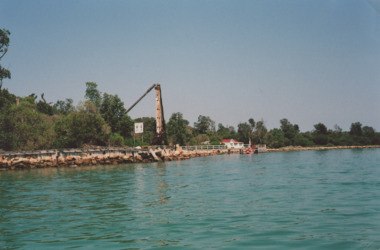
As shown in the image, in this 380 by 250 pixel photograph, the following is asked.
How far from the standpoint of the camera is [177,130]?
298 feet

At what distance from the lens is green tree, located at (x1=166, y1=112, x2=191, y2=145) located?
89.9m

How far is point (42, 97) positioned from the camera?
86438 mm

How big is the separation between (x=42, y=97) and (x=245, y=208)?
285 feet

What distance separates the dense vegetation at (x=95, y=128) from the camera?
44.9m

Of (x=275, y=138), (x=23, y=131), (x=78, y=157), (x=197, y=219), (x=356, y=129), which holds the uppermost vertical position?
(x=356, y=129)

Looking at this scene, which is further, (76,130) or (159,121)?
(76,130)

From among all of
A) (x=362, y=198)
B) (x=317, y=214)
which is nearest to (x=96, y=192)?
(x=317, y=214)

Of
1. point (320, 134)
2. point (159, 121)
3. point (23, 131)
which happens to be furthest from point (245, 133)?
point (23, 131)

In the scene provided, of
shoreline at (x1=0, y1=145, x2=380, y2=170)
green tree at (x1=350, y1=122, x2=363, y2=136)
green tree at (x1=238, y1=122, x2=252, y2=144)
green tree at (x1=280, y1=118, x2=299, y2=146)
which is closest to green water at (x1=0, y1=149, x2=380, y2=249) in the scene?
shoreline at (x1=0, y1=145, x2=380, y2=170)

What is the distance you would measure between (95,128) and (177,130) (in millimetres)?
40895

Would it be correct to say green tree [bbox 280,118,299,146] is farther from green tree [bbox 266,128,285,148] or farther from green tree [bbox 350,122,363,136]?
green tree [bbox 350,122,363,136]

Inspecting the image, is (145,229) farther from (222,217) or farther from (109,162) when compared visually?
(109,162)

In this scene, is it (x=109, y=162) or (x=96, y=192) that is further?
(x=109, y=162)

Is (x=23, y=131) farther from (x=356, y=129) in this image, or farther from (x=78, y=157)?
(x=356, y=129)
